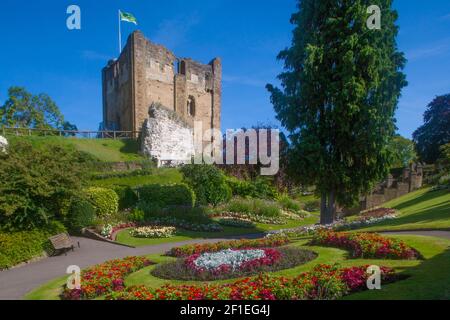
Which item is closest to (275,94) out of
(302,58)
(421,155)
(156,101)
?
(302,58)

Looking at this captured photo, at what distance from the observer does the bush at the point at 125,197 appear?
78.5ft

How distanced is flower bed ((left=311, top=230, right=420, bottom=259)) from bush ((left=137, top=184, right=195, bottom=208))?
13964 millimetres

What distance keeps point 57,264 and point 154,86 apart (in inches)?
1466

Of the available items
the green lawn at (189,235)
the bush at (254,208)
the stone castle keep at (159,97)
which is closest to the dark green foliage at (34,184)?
the green lawn at (189,235)

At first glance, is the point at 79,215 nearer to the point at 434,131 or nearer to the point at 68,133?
the point at 68,133

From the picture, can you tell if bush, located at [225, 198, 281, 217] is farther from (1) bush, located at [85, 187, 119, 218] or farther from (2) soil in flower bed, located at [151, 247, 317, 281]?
(2) soil in flower bed, located at [151, 247, 317, 281]

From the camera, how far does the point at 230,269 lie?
9.70 m

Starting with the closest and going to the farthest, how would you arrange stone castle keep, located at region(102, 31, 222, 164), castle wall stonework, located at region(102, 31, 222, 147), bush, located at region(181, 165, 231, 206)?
bush, located at region(181, 165, 231, 206)
stone castle keep, located at region(102, 31, 222, 164)
castle wall stonework, located at region(102, 31, 222, 147)

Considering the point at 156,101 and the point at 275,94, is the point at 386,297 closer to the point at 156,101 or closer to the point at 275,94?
the point at 275,94

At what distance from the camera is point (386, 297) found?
6395 mm

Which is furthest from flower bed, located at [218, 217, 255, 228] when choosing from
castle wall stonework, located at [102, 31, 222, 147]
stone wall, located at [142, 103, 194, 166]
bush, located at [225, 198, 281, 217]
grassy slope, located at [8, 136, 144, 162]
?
castle wall stonework, located at [102, 31, 222, 147]

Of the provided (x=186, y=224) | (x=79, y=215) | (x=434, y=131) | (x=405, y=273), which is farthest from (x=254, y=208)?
(x=434, y=131)

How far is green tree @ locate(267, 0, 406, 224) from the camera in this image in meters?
17.4
